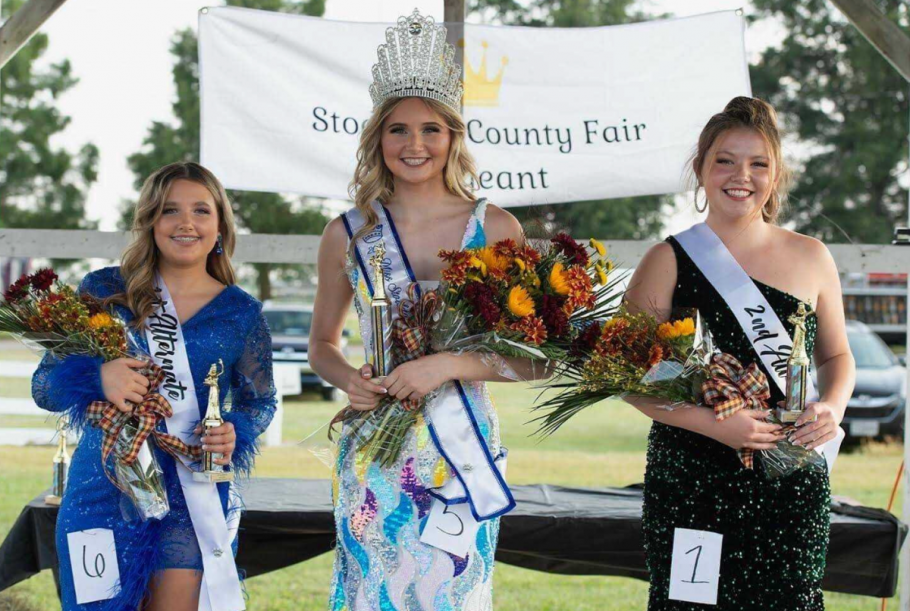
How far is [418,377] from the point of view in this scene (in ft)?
7.75

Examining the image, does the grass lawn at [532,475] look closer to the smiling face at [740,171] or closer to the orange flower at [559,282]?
the orange flower at [559,282]

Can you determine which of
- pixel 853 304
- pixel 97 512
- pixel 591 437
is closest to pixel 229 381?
pixel 97 512

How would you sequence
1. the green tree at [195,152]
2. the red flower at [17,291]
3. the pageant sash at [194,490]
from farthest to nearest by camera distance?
the green tree at [195,152], the pageant sash at [194,490], the red flower at [17,291]

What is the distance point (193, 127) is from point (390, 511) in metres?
20.5

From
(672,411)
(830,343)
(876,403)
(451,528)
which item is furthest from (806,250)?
(876,403)

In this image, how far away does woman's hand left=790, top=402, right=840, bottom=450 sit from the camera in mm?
2275

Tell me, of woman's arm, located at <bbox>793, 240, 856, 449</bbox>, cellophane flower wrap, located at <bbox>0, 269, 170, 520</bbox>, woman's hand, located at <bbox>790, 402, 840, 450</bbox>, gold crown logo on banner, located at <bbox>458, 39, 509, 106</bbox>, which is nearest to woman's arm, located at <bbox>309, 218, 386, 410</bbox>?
cellophane flower wrap, located at <bbox>0, 269, 170, 520</bbox>

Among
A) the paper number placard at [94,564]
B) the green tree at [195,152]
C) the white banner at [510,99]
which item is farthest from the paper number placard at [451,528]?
the green tree at [195,152]

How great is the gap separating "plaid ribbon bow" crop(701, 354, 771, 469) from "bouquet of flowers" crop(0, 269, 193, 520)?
4.21 ft

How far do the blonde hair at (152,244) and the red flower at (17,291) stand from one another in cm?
22

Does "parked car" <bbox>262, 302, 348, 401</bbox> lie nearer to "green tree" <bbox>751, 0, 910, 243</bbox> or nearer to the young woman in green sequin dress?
the young woman in green sequin dress

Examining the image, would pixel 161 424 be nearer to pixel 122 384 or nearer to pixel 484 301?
pixel 122 384

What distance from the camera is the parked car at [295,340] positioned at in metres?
13.5

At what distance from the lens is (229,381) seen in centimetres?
276
